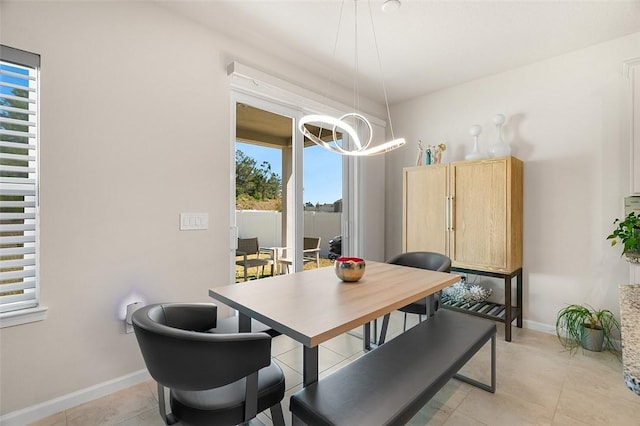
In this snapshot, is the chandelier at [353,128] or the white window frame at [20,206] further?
the chandelier at [353,128]

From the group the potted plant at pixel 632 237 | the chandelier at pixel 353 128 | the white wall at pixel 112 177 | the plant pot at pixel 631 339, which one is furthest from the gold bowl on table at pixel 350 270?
the potted plant at pixel 632 237

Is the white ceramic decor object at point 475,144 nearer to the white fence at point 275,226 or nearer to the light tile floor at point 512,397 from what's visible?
the white fence at point 275,226

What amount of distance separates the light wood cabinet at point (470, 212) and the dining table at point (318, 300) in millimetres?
1076

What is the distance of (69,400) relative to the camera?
1839 mm

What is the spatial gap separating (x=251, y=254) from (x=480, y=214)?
225 cm

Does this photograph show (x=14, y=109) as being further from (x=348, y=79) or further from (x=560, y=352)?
(x=560, y=352)

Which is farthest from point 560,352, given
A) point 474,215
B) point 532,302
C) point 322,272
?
point 322,272

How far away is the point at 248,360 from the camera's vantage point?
3.68 ft

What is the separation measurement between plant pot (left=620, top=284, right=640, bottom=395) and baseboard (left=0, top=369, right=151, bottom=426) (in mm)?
2695

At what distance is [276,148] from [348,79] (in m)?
1.20

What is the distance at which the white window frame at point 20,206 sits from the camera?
167cm

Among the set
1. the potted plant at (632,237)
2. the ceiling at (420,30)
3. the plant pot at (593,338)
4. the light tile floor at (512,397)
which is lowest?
the light tile floor at (512,397)

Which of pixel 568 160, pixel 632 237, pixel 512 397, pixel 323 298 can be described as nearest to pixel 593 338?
pixel 632 237

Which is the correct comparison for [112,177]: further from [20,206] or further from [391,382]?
[391,382]
